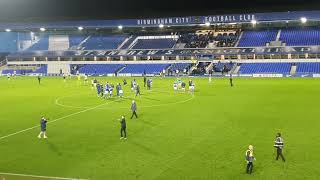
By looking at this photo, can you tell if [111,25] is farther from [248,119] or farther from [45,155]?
[45,155]

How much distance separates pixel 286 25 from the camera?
285 ft

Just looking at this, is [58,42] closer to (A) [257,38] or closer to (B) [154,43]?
(B) [154,43]

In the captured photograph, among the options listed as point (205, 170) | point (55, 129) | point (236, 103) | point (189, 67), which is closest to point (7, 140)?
→ point (55, 129)

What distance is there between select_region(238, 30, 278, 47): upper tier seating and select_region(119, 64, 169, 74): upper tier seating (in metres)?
17.4

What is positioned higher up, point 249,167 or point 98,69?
point 98,69

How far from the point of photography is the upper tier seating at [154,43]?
9281 cm

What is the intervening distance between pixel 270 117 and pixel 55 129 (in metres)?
16.6

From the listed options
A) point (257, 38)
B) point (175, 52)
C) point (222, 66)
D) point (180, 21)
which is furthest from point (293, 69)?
point (175, 52)

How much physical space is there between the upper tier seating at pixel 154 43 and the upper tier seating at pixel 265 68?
2043cm

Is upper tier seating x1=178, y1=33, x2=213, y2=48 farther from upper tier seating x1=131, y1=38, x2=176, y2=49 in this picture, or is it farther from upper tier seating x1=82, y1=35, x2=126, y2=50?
upper tier seating x1=82, y1=35, x2=126, y2=50

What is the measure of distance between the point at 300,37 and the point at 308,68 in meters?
11.9

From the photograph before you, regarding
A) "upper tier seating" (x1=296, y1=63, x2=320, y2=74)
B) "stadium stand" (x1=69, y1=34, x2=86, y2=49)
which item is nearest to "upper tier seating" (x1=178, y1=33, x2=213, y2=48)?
"upper tier seating" (x1=296, y1=63, x2=320, y2=74)

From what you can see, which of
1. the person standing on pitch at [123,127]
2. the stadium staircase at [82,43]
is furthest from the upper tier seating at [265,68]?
the person standing on pitch at [123,127]

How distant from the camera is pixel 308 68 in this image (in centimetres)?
7306
